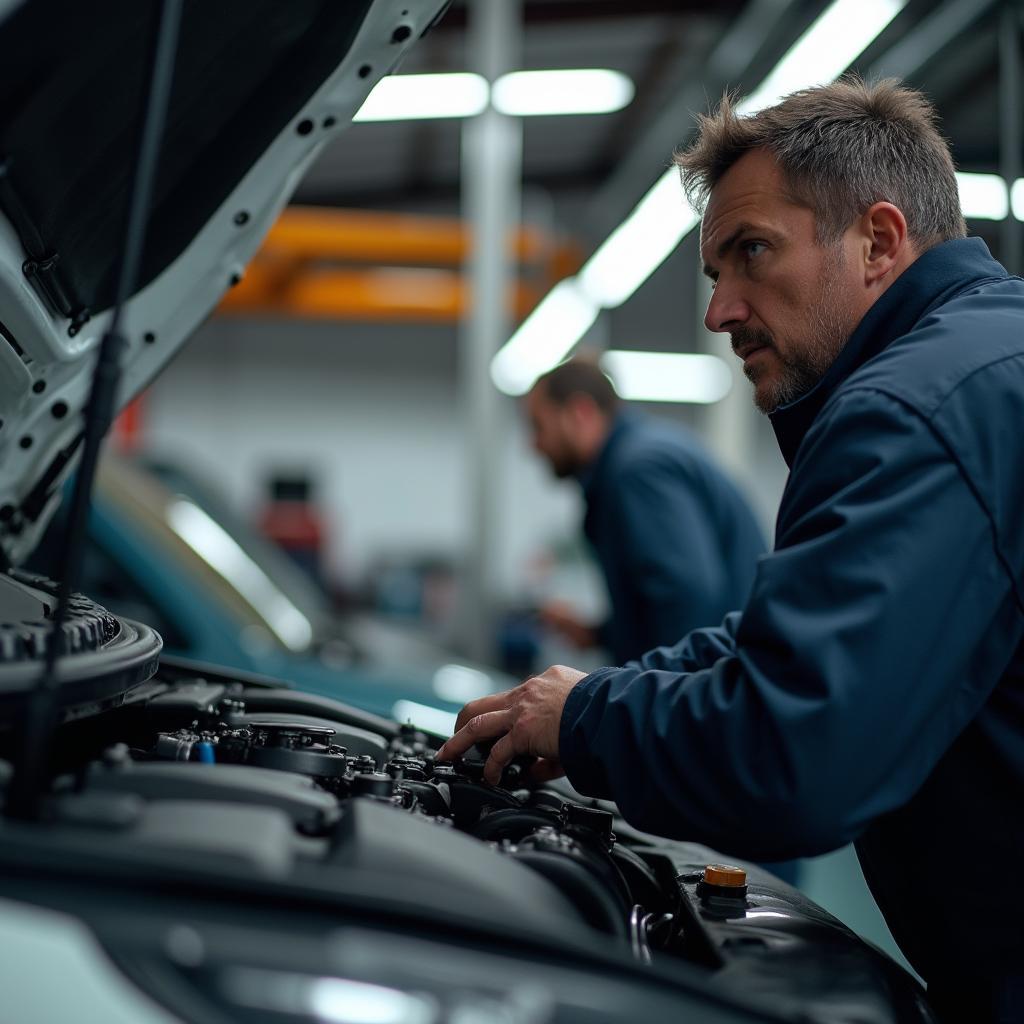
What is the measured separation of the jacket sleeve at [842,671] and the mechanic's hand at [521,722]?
0.14 meters

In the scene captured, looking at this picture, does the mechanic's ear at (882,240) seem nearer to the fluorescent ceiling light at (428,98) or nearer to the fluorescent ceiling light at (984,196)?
the fluorescent ceiling light at (984,196)

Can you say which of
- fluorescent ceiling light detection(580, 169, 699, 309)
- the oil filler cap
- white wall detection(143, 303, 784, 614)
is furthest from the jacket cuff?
white wall detection(143, 303, 784, 614)

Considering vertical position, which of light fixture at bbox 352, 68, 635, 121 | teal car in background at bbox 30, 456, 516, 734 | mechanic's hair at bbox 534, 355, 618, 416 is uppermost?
light fixture at bbox 352, 68, 635, 121

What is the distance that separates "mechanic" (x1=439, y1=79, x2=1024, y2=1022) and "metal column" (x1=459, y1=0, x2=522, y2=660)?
3343 mm

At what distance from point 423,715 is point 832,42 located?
2.79 m

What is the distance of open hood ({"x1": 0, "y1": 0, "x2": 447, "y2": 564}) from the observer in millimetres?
1243

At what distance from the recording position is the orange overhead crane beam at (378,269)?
8227mm

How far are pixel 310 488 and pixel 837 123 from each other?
11091 millimetres

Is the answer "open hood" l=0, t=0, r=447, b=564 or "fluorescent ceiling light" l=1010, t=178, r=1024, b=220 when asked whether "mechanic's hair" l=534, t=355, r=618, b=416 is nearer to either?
"fluorescent ceiling light" l=1010, t=178, r=1024, b=220

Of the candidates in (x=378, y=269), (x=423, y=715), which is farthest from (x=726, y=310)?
(x=378, y=269)

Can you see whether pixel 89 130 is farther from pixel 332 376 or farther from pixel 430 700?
pixel 332 376

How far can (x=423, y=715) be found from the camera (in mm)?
2875

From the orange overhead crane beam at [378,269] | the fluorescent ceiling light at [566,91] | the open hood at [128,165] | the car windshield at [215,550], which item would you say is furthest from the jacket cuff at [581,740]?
the orange overhead crane beam at [378,269]

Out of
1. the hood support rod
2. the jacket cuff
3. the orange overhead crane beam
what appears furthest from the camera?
the orange overhead crane beam
